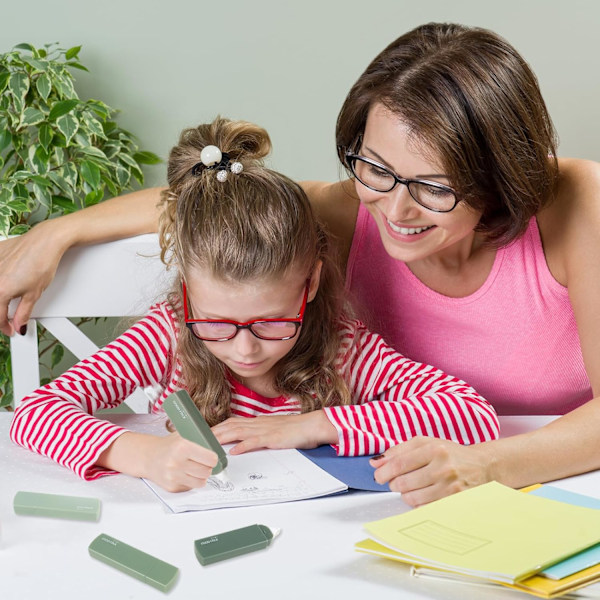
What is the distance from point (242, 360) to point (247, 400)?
0.17m

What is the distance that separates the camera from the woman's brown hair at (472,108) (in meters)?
1.15

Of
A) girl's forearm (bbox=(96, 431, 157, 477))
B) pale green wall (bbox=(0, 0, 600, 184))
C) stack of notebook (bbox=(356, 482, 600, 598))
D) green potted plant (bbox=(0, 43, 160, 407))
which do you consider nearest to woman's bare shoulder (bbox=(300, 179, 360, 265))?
girl's forearm (bbox=(96, 431, 157, 477))

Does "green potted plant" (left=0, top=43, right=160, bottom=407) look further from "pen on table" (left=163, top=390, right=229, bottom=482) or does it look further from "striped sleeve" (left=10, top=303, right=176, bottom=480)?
"pen on table" (left=163, top=390, right=229, bottom=482)

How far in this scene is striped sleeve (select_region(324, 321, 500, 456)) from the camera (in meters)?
1.17

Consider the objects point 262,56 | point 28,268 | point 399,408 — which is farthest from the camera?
point 262,56

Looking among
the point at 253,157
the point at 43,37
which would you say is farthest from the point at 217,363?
the point at 43,37

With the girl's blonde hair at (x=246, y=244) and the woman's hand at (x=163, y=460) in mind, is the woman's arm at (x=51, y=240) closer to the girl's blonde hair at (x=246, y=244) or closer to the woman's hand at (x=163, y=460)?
the girl's blonde hair at (x=246, y=244)

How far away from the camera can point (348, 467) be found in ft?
3.66

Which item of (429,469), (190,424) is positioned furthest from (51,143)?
(429,469)

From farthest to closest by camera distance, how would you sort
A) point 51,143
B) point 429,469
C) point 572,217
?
point 51,143, point 572,217, point 429,469

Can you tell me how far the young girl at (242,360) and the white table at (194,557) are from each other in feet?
0.20

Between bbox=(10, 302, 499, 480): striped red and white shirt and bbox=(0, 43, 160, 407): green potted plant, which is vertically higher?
bbox=(0, 43, 160, 407): green potted plant

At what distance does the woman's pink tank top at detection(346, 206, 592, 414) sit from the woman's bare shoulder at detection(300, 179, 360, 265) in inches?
0.7

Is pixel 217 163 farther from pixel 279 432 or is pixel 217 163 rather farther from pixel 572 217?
pixel 572 217
